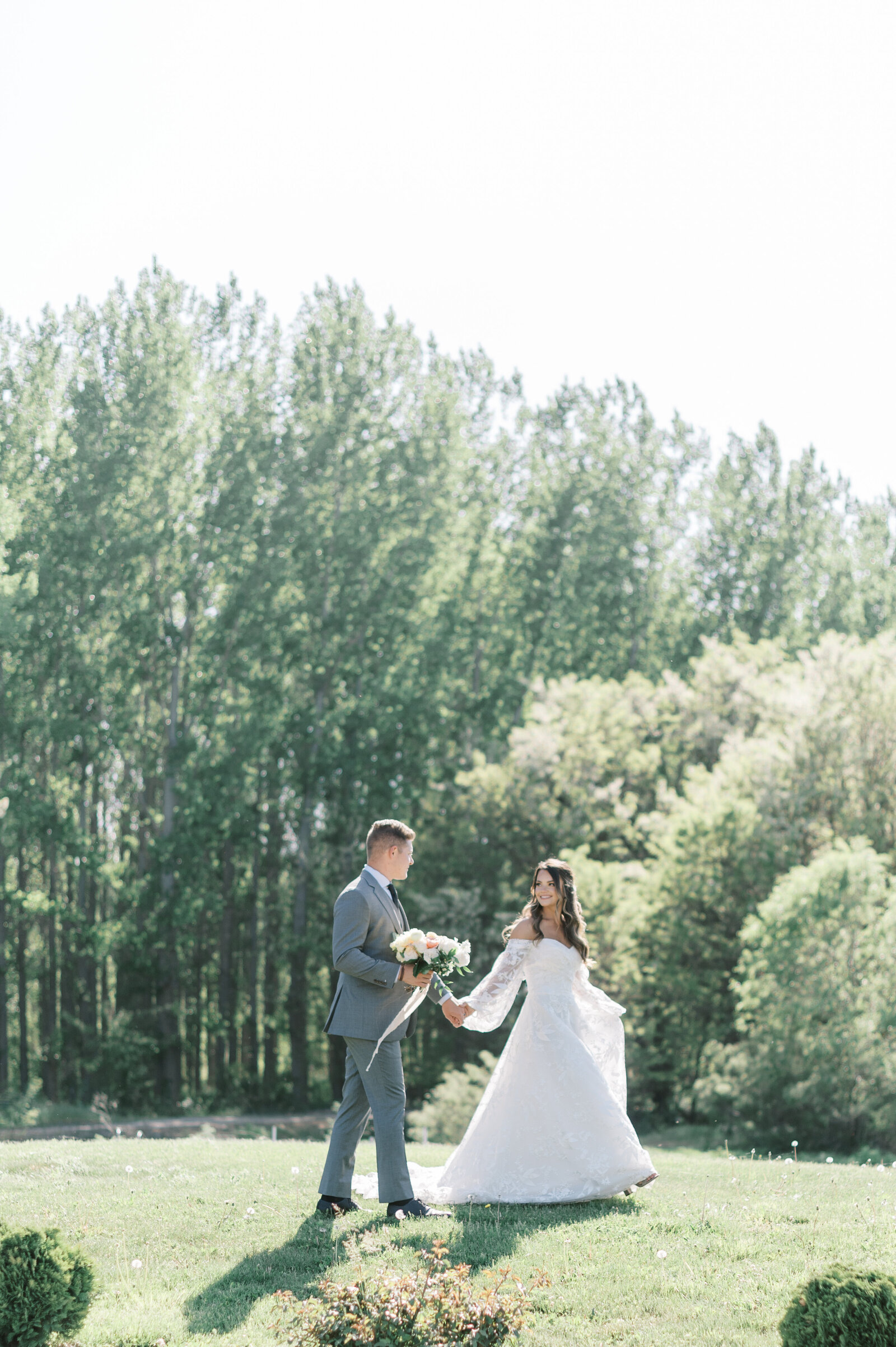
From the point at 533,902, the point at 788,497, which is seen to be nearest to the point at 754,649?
the point at 788,497

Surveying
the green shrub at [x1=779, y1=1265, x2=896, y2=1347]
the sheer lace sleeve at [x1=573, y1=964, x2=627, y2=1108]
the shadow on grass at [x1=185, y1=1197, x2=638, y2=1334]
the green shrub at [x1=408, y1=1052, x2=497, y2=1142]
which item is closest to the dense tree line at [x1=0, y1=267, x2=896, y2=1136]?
the green shrub at [x1=408, y1=1052, x2=497, y2=1142]

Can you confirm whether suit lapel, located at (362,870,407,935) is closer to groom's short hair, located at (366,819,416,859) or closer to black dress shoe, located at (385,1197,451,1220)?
groom's short hair, located at (366,819,416,859)

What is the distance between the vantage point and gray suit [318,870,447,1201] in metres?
6.39

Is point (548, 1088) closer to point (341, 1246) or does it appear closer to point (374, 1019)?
point (374, 1019)

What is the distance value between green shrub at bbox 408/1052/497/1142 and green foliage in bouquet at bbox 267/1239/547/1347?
573 inches

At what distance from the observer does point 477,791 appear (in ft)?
92.7

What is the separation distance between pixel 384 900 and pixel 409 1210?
1.71 m

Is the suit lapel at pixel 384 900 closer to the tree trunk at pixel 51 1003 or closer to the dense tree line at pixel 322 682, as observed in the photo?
the dense tree line at pixel 322 682

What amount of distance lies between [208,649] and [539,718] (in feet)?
30.1

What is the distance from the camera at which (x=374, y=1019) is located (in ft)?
21.4

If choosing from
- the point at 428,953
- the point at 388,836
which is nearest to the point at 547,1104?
the point at 428,953

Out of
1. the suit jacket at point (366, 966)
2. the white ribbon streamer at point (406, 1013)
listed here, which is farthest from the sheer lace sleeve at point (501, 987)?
the suit jacket at point (366, 966)

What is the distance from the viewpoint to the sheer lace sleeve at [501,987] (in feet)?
24.6

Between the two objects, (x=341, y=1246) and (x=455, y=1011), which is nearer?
(x=341, y=1246)
